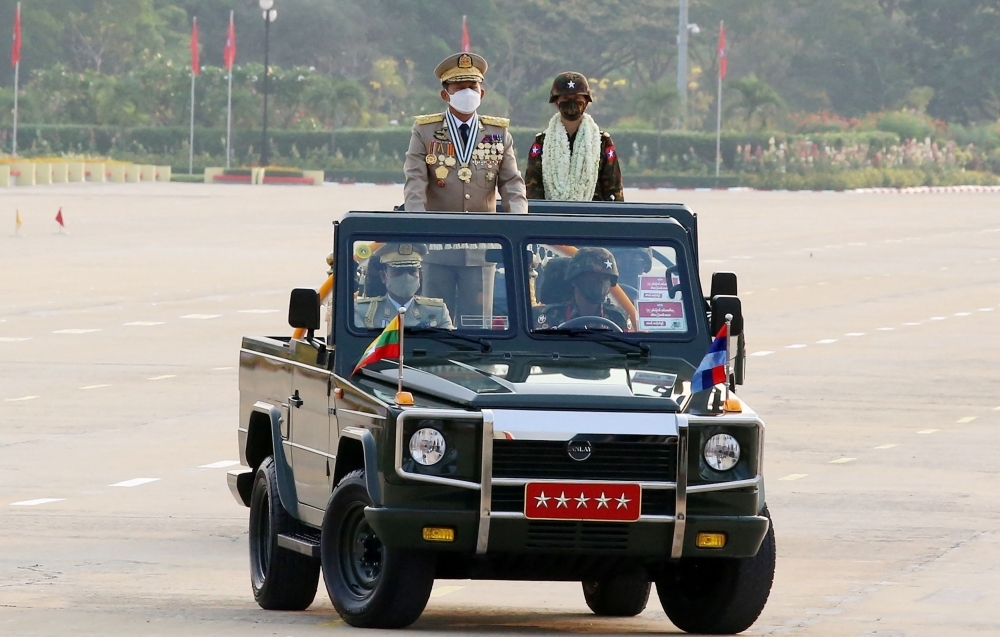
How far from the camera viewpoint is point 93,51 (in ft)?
370

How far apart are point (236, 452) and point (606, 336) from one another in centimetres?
682

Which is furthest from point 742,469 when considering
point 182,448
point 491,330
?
point 182,448

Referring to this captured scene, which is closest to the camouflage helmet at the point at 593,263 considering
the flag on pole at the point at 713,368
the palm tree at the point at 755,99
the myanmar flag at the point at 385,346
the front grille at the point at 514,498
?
the myanmar flag at the point at 385,346

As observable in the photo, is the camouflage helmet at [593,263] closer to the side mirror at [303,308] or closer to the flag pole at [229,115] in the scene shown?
the side mirror at [303,308]

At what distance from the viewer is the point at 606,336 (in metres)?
9.30

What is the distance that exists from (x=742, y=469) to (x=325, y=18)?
108960 mm

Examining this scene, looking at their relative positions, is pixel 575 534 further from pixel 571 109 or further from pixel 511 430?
pixel 571 109

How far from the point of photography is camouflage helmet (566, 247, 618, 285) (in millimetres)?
9359

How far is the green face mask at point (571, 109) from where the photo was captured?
1270cm

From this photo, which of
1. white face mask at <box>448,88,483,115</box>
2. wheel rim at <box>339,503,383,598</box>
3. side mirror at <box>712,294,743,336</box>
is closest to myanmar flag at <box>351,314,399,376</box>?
wheel rim at <box>339,503,383,598</box>

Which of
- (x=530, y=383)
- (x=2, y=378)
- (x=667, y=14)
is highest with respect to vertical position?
(x=667, y=14)

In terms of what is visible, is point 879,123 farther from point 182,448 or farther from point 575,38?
point 182,448

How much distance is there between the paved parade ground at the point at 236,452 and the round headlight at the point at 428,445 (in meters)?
0.90

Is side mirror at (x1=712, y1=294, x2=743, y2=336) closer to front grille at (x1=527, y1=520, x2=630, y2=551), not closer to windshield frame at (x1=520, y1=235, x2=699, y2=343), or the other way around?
windshield frame at (x1=520, y1=235, x2=699, y2=343)
